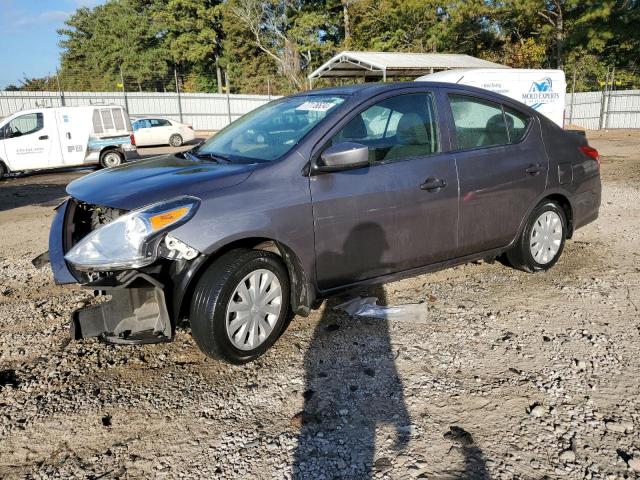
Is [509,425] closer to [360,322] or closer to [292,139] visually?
[360,322]

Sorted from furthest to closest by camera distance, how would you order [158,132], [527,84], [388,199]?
[158,132] < [527,84] < [388,199]

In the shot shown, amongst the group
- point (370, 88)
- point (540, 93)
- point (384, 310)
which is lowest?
point (384, 310)

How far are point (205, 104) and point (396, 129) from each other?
28682 millimetres

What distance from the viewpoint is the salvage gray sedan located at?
2.99m

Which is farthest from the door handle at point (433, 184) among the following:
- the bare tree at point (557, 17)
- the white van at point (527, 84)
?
the bare tree at point (557, 17)

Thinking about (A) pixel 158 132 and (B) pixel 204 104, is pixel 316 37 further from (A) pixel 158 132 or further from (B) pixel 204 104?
(A) pixel 158 132

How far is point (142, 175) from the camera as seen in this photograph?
3.43 metres

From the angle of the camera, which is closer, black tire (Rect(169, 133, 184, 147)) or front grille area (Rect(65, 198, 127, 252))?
front grille area (Rect(65, 198, 127, 252))

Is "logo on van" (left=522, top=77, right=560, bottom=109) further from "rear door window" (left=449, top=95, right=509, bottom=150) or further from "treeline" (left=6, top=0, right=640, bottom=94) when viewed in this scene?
"treeline" (left=6, top=0, right=640, bottom=94)

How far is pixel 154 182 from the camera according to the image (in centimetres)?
320

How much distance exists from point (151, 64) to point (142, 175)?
48.8m

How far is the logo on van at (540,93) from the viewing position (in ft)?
48.6

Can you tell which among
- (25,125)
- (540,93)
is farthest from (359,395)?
(540,93)

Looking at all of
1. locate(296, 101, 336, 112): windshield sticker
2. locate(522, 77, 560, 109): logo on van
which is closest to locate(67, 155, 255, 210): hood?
locate(296, 101, 336, 112): windshield sticker
